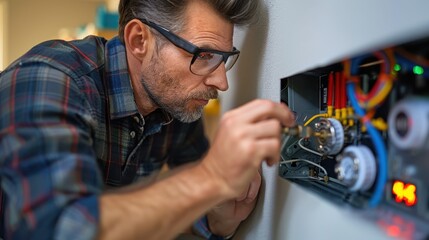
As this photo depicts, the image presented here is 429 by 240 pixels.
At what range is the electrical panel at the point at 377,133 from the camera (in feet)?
1.51

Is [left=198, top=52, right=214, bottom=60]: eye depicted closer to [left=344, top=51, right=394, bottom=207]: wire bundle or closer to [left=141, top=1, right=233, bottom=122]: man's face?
[left=141, top=1, right=233, bottom=122]: man's face

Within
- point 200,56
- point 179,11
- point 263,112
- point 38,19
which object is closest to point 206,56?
point 200,56

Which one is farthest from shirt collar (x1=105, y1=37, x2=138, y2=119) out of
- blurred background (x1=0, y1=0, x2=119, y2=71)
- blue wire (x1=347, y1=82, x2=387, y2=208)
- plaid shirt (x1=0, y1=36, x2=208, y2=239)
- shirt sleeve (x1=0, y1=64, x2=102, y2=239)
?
blurred background (x1=0, y1=0, x2=119, y2=71)

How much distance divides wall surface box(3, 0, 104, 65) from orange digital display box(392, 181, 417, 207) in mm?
3960

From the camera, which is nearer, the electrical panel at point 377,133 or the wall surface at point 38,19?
the electrical panel at point 377,133

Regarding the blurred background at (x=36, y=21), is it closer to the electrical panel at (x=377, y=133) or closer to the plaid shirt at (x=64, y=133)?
the plaid shirt at (x=64, y=133)

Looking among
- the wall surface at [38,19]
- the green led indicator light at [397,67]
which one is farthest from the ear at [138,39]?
the wall surface at [38,19]

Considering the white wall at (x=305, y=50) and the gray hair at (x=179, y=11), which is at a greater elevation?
the gray hair at (x=179, y=11)

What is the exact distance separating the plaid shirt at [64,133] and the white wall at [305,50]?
35 centimetres

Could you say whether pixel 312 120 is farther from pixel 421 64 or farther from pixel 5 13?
pixel 5 13

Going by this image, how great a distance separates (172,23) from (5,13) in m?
3.46

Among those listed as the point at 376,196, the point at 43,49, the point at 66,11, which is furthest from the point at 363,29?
the point at 66,11

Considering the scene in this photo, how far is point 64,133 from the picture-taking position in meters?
0.65

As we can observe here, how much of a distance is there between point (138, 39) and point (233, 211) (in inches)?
20.5
